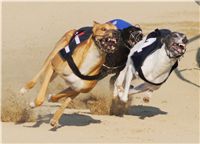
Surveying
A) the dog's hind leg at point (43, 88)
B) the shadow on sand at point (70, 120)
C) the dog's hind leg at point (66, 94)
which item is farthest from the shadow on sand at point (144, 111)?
the dog's hind leg at point (43, 88)

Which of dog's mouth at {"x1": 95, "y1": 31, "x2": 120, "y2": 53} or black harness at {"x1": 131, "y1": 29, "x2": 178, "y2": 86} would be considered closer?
dog's mouth at {"x1": 95, "y1": 31, "x2": 120, "y2": 53}

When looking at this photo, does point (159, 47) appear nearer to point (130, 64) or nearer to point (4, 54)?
point (130, 64)

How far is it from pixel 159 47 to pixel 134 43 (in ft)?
2.15

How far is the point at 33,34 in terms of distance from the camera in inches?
787

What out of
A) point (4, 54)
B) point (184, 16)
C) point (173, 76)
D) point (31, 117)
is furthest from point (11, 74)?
point (184, 16)

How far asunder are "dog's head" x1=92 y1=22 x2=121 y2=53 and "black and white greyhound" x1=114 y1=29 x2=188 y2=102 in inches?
28.1

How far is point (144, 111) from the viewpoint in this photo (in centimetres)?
1201

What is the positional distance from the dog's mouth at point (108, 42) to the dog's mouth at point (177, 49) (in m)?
0.75

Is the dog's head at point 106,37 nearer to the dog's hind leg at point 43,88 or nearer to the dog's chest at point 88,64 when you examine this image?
the dog's chest at point 88,64

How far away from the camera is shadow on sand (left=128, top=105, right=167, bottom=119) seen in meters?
11.7

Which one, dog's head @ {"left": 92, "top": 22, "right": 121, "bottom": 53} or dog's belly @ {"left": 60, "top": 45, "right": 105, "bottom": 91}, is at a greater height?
dog's head @ {"left": 92, "top": 22, "right": 121, "bottom": 53}

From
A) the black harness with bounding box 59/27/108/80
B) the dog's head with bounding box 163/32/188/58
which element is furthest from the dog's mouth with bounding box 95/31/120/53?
the dog's head with bounding box 163/32/188/58

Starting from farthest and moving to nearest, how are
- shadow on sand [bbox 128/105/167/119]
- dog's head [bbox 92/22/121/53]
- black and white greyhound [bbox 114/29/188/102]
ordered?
shadow on sand [bbox 128/105/167/119], black and white greyhound [bbox 114/29/188/102], dog's head [bbox 92/22/121/53]

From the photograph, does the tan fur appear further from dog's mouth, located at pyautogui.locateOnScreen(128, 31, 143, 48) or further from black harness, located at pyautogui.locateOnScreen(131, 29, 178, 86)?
dog's mouth, located at pyautogui.locateOnScreen(128, 31, 143, 48)
